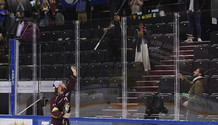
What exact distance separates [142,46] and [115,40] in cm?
64

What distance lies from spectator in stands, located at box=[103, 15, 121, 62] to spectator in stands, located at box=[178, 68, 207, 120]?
1.48 metres

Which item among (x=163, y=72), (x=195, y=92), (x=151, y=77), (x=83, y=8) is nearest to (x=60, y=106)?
(x=151, y=77)

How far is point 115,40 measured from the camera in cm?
915

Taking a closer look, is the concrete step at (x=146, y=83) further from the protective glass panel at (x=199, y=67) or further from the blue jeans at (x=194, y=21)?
the blue jeans at (x=194, y=21)

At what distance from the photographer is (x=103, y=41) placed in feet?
30.5

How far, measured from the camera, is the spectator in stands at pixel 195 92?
8109 millimetres

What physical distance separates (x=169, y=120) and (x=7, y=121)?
3757mm

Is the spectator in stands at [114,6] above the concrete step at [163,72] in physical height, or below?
above

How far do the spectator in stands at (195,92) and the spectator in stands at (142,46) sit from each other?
2.61ft

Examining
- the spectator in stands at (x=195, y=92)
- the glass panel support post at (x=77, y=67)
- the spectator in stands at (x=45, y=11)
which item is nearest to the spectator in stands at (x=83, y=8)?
the spectator in stands at (x=45, y=11)

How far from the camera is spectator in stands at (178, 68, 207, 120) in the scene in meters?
8.11

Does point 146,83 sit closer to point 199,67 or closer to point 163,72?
point 163,72

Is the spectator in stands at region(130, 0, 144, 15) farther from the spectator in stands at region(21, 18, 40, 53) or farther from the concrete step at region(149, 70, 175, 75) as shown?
the concrete step at region(149, 70, 175, 75)

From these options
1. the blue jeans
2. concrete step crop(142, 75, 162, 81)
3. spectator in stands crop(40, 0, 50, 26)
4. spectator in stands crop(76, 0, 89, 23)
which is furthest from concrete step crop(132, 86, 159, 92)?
spectator in stands crop(40, 0, 50, 26)
